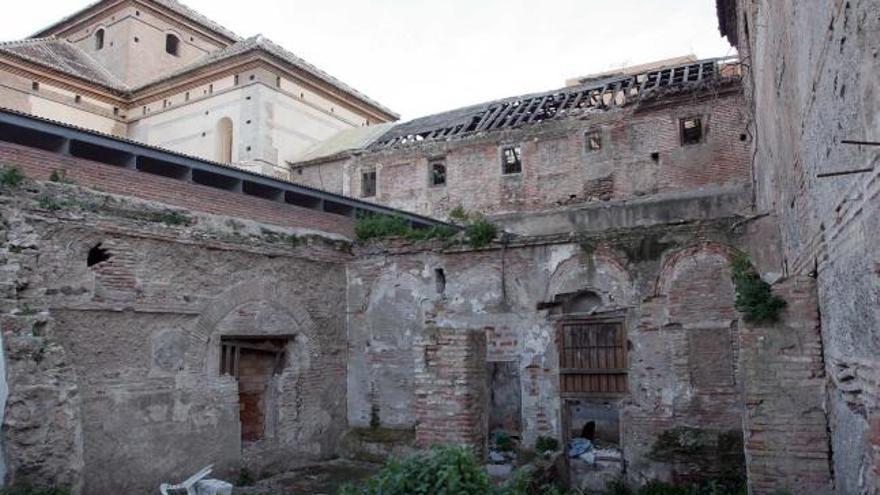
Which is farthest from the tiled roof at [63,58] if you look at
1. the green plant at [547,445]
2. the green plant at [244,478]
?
the green plant at [547,445]

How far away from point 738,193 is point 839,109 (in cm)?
1339

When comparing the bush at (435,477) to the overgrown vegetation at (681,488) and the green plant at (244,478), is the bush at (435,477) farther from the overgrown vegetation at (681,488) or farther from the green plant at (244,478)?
the overgrown vegetation at (681,488)

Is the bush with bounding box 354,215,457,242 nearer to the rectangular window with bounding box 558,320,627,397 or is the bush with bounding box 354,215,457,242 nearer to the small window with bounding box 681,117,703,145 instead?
the rectangular window with bounding box 558,320,627,397

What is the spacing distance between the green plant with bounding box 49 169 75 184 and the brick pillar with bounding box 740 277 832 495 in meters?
7.96

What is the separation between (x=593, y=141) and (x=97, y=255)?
45.4 feet

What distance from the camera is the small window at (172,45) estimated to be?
2684cm

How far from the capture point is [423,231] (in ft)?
37.7

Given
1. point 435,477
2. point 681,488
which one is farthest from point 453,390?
point 435,477

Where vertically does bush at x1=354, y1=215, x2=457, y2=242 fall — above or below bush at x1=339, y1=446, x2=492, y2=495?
above

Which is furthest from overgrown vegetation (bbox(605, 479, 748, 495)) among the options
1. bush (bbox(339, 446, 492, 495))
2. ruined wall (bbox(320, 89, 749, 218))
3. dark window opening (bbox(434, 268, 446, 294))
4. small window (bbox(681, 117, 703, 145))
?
small window (bbox(681, 117, 703, 145))

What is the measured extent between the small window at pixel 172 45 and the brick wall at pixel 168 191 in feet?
61.7

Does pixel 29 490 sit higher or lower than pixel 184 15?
lower

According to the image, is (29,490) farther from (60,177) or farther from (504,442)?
(504,442)

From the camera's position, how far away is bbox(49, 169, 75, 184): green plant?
27.0 ft
